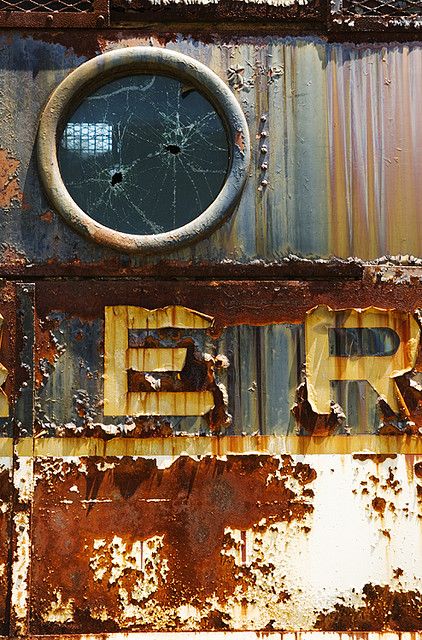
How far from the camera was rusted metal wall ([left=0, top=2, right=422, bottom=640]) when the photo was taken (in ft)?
11.1

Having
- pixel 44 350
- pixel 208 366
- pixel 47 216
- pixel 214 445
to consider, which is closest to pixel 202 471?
pixel 214 445

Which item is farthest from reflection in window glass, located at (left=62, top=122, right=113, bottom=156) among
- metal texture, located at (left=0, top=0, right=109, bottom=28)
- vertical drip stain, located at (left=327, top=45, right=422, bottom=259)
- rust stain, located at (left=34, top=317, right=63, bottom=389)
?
vertical drip stain, located at (left=327, top=45, right=422, bottom=259)

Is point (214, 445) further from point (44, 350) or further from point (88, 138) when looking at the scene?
point (88, 138)

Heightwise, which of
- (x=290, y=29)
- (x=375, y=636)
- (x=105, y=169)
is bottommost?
(x=375, y=636)

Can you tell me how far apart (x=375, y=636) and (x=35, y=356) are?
1.84 meters

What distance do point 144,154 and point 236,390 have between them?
1127mm

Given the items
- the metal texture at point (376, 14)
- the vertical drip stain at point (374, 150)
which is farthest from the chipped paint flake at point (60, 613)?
the metal texture at point (376, 14)

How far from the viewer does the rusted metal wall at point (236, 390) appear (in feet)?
11.1

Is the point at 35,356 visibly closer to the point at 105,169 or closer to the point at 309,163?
the point at 105,169

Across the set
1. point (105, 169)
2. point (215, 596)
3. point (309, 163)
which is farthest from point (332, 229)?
point (215, 596)

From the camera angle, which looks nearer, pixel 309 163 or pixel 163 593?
pixel 163 593

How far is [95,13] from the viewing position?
367 centimetres

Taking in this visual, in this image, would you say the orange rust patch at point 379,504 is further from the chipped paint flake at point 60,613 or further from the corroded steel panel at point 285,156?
the chipped paint flake at point 60,613

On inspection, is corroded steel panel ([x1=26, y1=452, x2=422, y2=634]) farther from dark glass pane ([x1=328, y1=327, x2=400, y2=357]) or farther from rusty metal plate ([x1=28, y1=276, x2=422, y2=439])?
dark glass pane ([x1=328, y1=327, x2=400, y2=357])
